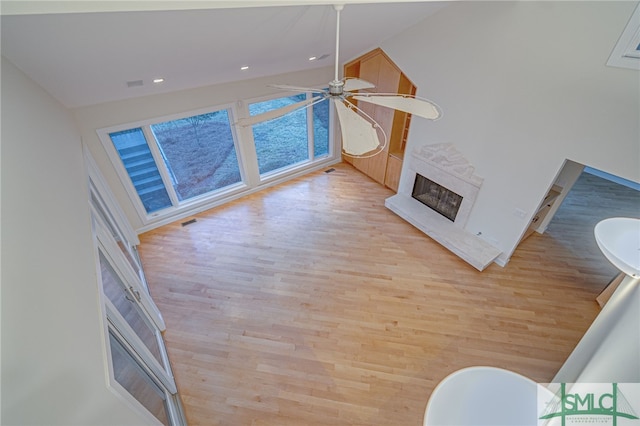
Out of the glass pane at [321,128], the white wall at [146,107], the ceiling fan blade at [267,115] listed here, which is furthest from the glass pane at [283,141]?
the ceiling fan blade at [267,115]

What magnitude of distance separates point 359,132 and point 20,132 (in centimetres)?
203

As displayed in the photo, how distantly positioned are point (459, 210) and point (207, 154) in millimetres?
4918

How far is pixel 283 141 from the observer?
21.6 ft

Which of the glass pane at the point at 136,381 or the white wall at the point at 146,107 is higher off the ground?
the white wall at the point at 146,107

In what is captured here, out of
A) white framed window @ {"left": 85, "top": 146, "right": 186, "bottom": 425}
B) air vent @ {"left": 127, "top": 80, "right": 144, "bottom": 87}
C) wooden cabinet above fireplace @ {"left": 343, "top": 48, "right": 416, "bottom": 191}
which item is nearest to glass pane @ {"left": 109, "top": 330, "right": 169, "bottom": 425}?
white framed window @ {"left": 85, "top": 146, "right": 186, "bottom": 425}

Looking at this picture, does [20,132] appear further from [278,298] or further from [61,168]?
[278,298]

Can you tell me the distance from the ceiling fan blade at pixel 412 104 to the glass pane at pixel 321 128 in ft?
15.2

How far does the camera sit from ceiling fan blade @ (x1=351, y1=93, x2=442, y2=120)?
5.68 ft

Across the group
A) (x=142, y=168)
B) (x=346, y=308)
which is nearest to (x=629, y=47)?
(x=346, y=308)

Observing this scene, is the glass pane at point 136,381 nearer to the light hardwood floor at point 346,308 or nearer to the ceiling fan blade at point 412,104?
the light hardwood floor at point 346,308

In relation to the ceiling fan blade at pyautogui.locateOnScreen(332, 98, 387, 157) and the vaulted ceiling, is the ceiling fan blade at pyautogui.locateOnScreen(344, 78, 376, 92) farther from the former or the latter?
the vaulted ceiling

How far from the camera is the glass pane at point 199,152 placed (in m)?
5.01

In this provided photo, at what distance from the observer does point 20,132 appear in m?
1.67

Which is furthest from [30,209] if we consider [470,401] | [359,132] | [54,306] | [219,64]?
[219,64]
